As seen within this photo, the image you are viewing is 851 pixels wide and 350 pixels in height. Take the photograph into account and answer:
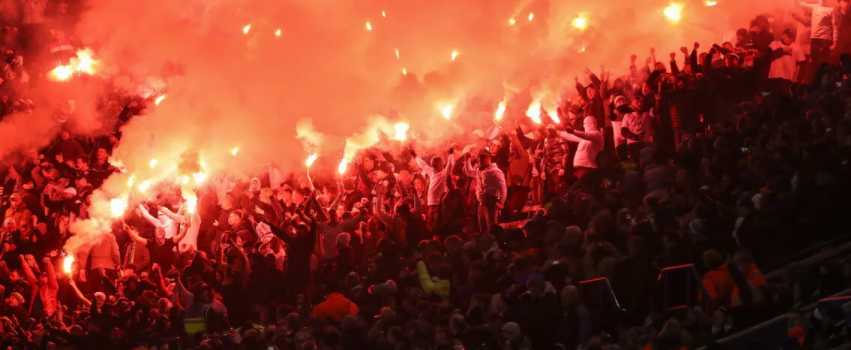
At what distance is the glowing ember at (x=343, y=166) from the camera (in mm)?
12938

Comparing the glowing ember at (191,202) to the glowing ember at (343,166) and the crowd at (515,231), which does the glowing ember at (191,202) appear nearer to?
the crowd at (515,231)

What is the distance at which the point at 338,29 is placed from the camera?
15.7 m

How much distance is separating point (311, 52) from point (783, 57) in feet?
23.9

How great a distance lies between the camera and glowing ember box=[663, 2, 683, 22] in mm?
12156

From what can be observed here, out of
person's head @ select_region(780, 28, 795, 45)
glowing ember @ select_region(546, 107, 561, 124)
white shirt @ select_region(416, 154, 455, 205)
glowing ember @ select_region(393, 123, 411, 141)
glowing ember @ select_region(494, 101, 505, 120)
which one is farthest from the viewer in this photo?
glowing ember @ select_region(393, 123, 411, 141)

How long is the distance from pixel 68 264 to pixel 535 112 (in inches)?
219

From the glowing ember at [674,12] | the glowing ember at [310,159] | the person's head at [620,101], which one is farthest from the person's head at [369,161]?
the glowing ember at [674,12]

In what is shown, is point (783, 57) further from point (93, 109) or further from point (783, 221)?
point (93, 109)

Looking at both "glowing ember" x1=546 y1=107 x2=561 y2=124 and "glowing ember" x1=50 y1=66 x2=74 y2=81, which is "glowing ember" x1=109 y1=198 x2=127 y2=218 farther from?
"glowing ember" x1=546 y1=107 x2=561 y2=124

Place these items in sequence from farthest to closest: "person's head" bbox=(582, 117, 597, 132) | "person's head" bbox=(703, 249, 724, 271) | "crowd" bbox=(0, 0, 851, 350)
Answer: "person's head" bbox=(582, 117, 597, 132)
"crowd" bbox=(0, 0, 851, 350)
"person's head" bbox=(703, 249, 724, 271)

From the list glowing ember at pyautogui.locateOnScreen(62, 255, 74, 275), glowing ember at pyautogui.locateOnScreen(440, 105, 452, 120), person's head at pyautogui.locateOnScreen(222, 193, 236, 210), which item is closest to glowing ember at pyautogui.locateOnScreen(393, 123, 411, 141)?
glowing ember at pyautogui.locateOnScreen(440, 105, 452, 120)

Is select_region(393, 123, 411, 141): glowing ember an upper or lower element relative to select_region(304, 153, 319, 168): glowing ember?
upper

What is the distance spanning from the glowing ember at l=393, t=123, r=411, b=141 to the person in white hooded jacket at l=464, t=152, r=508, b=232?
8.63 feet

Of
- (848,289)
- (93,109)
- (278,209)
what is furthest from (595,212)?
(93,109)
